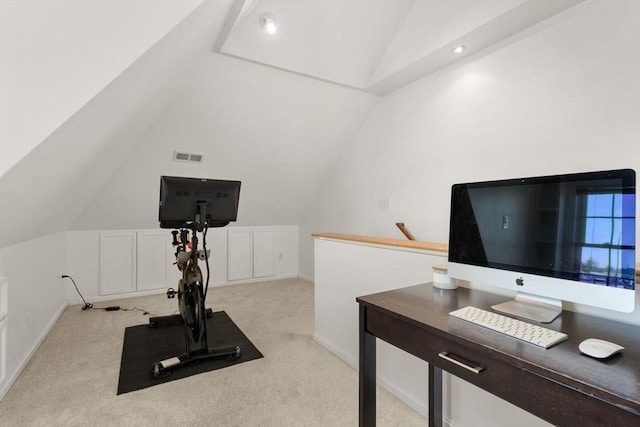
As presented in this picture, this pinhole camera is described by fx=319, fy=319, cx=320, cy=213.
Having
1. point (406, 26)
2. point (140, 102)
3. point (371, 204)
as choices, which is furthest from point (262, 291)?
point (406, 26)

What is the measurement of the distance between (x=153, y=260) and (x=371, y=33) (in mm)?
3722

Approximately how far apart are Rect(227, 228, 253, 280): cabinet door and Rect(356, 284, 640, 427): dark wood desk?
143 inches

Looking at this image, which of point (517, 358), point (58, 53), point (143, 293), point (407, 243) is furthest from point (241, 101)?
point (517, 358)

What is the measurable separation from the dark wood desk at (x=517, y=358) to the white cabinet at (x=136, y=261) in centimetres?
369

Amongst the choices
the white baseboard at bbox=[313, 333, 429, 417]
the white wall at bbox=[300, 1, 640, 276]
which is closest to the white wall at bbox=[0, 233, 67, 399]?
the white baseboard at bbox=[313, 333, 429, 417]

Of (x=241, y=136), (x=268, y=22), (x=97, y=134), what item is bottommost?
(x=97, y=134)

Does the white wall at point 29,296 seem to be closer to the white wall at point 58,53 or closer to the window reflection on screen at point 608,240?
the white wall at point 58,53

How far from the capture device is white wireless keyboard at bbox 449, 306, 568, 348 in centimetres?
93

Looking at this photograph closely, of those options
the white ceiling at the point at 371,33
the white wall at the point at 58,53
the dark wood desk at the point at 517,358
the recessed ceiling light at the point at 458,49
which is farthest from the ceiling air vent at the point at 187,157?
the dark wood desk at the point at 517,358

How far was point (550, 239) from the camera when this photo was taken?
1.10 m

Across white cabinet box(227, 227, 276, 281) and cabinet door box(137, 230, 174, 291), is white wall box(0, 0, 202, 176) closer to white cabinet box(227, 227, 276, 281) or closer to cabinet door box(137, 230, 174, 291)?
cabinet door box(137, 230, 174, 291)

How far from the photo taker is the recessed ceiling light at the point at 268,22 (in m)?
2.51

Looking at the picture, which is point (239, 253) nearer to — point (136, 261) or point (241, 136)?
point (136, 261)

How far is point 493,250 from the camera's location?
1.27 meters
